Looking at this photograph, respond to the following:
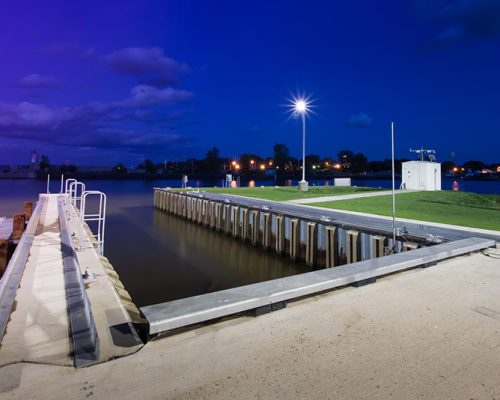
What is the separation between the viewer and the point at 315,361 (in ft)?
10.2

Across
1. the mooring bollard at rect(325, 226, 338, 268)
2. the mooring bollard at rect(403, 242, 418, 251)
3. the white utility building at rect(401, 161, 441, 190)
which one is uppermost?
the white utility building at rect(401, 161, 441, 190)

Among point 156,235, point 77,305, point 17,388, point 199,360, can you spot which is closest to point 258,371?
point 199,360

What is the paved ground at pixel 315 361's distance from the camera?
8.76 feet

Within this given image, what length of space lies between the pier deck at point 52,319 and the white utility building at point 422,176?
100 ft

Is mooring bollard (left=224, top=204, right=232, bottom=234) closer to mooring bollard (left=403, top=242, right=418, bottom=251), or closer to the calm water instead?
the calm water

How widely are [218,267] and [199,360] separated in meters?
10.3

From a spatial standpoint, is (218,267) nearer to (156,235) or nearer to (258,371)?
(156,235)

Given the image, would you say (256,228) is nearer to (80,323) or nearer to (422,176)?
(80,323)

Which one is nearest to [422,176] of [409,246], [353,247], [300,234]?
[300,234]

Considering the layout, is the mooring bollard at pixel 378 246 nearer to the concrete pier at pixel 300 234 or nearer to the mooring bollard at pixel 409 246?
the concrete pier at pixel 300 234

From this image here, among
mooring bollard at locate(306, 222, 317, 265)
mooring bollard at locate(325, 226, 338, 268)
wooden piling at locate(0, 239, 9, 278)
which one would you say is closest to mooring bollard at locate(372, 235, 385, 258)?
mooring bollard at locate(325, 226, 338, 268)

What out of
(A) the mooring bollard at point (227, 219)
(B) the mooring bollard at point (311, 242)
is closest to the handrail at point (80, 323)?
(B) the mooring bollard at point (311, 242)

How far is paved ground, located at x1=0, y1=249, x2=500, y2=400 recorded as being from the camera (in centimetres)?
267

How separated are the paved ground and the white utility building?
2927 cm
